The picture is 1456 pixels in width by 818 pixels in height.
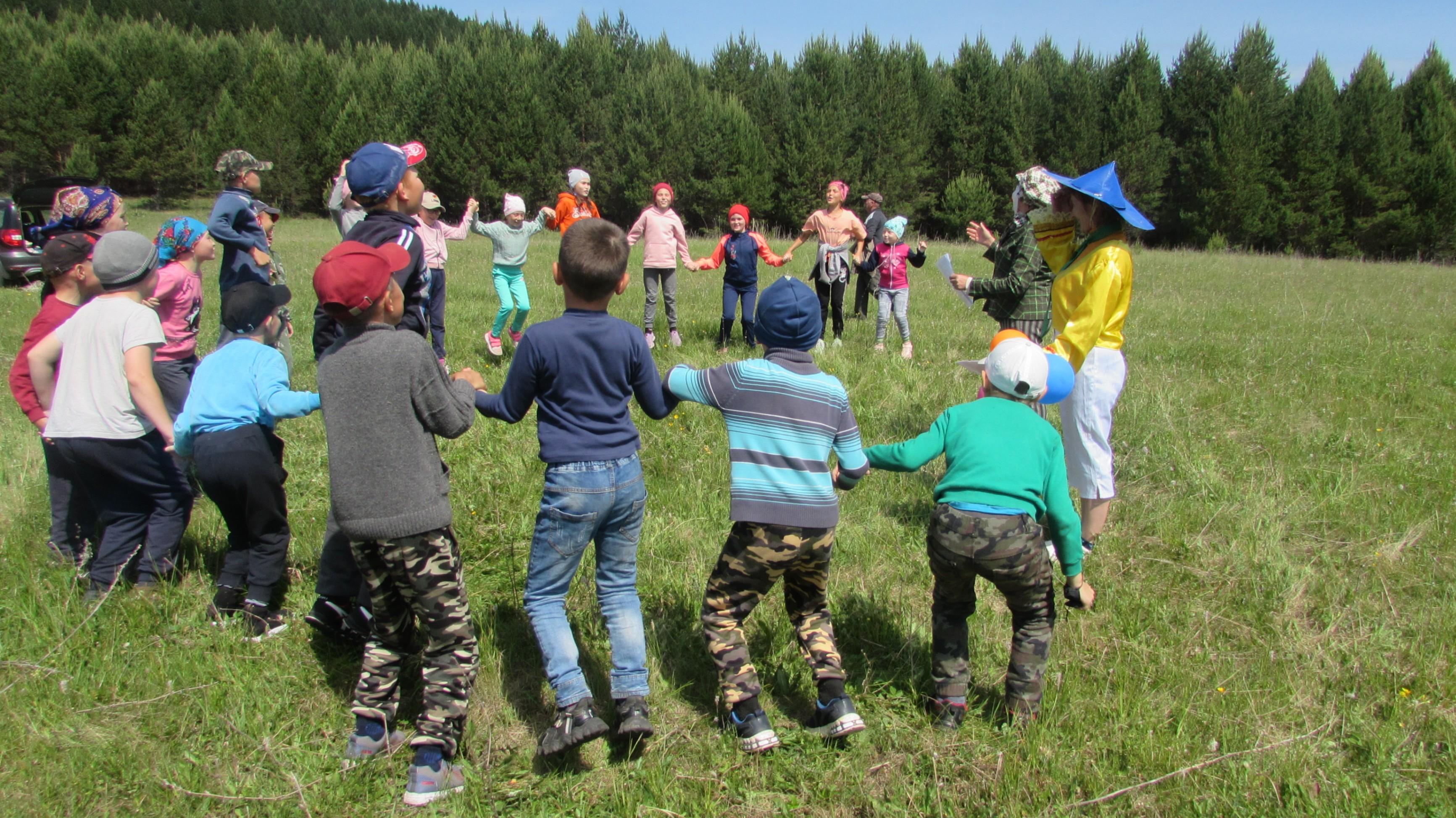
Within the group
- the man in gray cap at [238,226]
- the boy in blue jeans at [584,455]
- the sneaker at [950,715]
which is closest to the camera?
the boy in blue jeans at [584,455]

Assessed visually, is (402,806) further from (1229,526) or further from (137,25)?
(137,25)

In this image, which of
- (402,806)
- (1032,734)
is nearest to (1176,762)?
(1032,734)

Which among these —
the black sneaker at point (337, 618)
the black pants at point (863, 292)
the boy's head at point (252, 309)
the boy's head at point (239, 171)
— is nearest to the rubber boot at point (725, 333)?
the black pants at point (863, 292)

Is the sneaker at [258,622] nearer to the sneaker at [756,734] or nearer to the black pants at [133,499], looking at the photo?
the black pants at [133,499]

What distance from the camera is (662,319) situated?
457 inches

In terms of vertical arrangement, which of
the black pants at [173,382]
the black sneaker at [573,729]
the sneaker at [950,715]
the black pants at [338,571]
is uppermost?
the black pants at [173,382]

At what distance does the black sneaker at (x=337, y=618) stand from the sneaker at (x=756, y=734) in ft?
5.69

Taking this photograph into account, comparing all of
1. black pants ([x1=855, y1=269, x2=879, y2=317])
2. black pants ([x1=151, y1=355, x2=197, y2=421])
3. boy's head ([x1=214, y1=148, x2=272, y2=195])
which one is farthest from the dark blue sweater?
black pants ([x1=855, y1=269, x2=879, y2=317])

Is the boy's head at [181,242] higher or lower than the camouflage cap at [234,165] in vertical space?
lower

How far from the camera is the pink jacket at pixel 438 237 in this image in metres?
8.67

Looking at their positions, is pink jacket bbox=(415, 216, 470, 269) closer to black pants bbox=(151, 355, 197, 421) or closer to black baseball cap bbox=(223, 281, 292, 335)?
black pants bbox=(151, 355, 197, 421)

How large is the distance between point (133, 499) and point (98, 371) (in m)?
0.65

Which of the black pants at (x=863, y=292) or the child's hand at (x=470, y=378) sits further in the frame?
the black pants at (x=863, y=292)

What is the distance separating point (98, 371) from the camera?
3.90 meters
